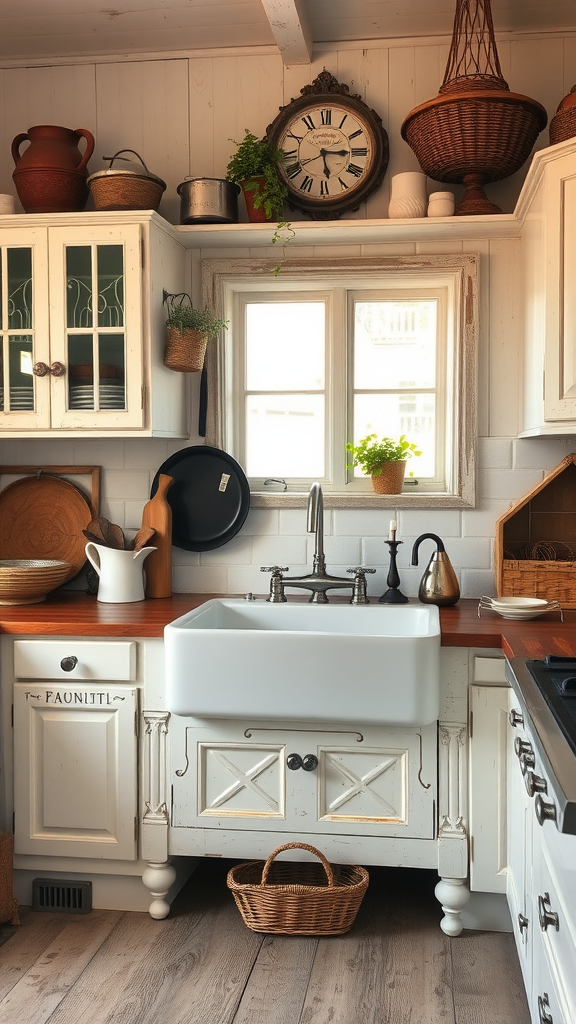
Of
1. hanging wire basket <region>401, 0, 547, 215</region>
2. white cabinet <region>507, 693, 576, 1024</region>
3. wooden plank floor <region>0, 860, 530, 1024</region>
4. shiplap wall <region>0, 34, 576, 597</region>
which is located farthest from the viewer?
shiplap wall <region>0, 34, 576, 597</region>

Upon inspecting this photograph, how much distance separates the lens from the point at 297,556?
324 centimetres

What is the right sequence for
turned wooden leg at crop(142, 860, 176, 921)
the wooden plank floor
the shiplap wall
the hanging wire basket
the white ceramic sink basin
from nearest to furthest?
the wooden plank floor < the white ceramic sink basin < turned wooden leg at crop(142, 860, 176, 921) < the hanging wire basket < the shiplap wall

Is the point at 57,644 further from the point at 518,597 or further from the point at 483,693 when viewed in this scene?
the point at 518,597

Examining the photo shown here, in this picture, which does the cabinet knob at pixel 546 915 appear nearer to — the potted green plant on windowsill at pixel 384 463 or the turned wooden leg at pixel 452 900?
the turned wooden leg at pixel 452 900

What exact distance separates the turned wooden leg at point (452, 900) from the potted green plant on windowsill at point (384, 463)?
125 centimetres

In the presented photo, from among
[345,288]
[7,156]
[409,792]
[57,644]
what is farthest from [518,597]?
[7,156]

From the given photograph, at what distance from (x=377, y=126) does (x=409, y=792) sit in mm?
2189

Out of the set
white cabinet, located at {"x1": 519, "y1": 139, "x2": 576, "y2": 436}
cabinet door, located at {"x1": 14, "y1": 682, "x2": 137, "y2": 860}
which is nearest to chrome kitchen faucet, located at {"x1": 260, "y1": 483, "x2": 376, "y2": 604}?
cabinet door, located at {"x1": 14, "y1": 682, "x2": 137, "y2": 860}

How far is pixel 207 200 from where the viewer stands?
3.04 m

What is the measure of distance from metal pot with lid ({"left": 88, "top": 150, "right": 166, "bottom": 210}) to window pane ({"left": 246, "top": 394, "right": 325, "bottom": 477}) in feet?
2.59

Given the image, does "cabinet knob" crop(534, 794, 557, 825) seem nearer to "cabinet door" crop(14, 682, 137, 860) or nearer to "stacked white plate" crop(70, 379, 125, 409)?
"cabinet door" crop(14, 682, 137, 860)

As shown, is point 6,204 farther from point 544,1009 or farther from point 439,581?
point 544,1009

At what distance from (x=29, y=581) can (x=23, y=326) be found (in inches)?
32.9

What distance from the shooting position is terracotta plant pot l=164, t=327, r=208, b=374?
2977 mm
